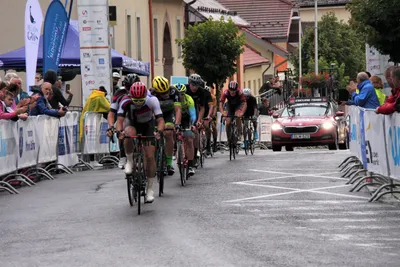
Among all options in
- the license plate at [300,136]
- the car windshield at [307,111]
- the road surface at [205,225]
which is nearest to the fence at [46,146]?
the road surface at [205,225]

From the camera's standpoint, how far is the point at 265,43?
87.4 metres

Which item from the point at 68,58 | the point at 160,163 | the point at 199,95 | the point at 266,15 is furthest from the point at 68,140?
the point at 266,15

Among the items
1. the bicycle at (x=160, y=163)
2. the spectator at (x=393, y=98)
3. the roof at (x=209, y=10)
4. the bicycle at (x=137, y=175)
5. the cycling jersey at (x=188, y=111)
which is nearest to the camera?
the bicycle at (x=137, y=175)

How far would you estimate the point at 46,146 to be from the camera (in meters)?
23.2

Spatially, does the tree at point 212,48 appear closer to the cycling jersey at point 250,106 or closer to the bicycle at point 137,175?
the cycling jersey at point 250,106

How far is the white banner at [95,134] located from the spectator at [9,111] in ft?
18.5

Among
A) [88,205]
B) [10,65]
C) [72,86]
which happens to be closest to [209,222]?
[88,205]

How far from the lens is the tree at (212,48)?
173ft

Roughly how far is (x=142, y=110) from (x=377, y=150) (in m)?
3.69

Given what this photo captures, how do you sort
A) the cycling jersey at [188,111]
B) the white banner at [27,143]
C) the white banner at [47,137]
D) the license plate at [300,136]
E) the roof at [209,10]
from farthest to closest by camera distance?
the roof at [209,10], the license plate at [300,136], the white banner at [47,137], the cycling jersey at [188,111], the white banner at [27,143]

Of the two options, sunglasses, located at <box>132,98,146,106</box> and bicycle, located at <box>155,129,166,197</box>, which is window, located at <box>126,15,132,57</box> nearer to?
bicycle, located at <box>155,129,166,197</box>

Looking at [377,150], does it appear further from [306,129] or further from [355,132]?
[306,129]

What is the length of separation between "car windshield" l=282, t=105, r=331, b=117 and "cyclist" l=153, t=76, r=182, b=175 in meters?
19.3

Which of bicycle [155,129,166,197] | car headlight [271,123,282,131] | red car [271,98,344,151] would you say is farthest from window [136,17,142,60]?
bicycle [155,129,166,197]
